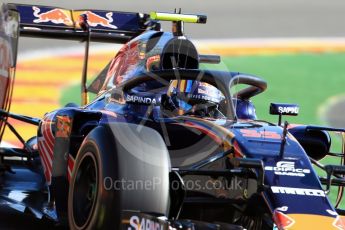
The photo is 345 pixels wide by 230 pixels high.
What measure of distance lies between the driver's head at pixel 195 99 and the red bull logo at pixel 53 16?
8.38 feet

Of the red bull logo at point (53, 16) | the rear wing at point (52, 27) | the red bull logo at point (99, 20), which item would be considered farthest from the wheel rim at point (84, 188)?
the red bull logo at point (99, 20)

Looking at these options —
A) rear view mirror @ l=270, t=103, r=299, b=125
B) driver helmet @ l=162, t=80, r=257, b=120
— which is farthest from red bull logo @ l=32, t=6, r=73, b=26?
rear view mirror @ l=270, t=103, r=299, b=125

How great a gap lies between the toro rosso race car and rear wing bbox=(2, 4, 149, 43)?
2.23 feet

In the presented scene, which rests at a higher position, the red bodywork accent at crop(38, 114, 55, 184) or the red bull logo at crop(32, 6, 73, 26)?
the red bull logo at crop(32, 6, 73, 26)

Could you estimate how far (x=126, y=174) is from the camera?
6043 millimetres

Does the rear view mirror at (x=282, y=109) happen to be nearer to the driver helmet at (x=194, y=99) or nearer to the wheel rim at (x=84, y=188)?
the driver helmet at (x=194, y=99)

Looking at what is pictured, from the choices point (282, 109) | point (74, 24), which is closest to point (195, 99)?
point (282, 109)

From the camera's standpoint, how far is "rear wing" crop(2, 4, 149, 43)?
963cm

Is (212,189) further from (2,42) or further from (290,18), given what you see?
(290,18)

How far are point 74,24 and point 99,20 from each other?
0.33 metres

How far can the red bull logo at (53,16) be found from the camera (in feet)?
31.7

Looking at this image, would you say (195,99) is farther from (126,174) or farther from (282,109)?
(126,174)

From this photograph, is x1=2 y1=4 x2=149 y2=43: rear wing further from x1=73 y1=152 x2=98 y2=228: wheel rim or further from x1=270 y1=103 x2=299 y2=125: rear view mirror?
x1=73 y1=152 x2=98 y2=228: wheel rim

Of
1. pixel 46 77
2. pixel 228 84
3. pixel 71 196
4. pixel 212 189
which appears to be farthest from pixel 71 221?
pixel 46 77
